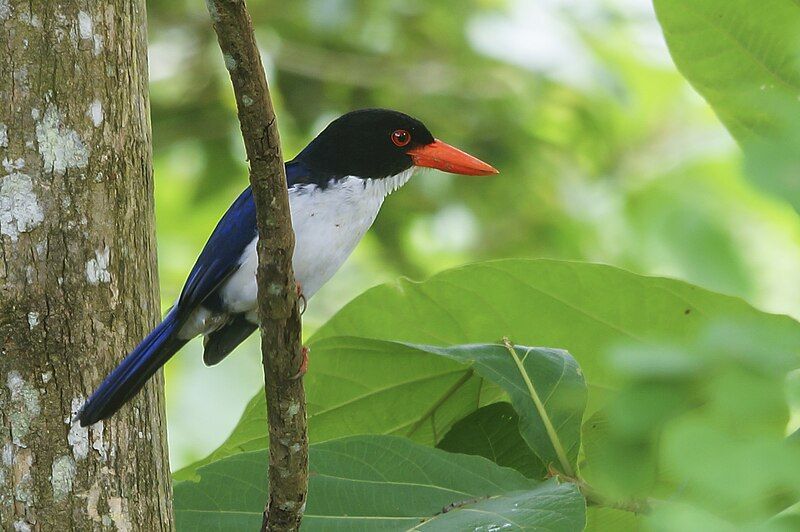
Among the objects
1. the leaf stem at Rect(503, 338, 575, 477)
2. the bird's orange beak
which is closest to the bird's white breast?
the bird's orange beak

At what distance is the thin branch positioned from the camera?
1.68 meters

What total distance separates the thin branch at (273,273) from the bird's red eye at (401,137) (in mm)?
1387

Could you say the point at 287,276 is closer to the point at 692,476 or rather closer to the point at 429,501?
the point at 429,501

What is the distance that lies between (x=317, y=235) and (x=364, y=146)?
461 millimetres

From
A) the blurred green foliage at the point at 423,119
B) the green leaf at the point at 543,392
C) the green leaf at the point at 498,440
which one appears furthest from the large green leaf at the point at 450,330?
the blurred green foliage at the point at 423,119

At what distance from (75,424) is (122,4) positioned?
2.93 ft

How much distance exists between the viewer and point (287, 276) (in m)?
1.92

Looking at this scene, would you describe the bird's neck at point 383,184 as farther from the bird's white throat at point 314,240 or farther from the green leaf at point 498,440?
the green leaf at point 498,440

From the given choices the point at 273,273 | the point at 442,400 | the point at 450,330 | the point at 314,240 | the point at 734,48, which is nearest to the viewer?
the point at 273,273

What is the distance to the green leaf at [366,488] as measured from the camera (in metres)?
2.23

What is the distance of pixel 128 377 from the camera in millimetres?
2092

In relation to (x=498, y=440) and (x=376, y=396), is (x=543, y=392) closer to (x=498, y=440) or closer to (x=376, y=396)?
(x=498, y=440)

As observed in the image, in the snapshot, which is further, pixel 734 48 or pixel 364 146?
pixel 364 146

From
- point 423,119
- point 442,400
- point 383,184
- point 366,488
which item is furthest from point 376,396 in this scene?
point 423,119
